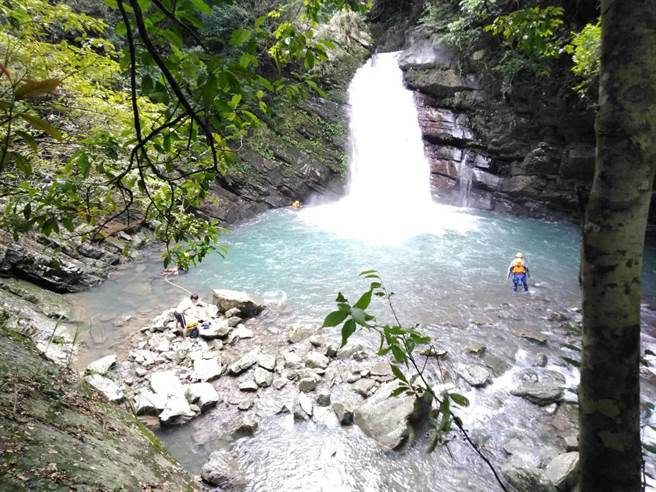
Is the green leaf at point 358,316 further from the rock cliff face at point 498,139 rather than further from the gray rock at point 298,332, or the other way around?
the rock cliff face at point 498,139

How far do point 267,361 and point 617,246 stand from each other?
5.50 m

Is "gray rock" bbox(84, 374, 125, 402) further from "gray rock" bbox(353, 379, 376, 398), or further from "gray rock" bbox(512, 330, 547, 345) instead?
"gray rock" bbox(512, 330, 547, 345)

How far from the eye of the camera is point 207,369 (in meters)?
5.70

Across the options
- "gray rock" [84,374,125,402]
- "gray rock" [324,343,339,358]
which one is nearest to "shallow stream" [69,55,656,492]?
"gray rock" [324,343,339,358]

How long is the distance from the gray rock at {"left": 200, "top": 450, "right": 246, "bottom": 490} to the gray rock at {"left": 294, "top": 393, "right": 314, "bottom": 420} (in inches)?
37.6

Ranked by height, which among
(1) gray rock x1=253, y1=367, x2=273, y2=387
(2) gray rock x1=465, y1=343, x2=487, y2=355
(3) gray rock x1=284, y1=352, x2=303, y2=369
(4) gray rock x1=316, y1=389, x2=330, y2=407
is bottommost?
(1) gray rock x1=253, y1=367, x2=273, y2=387

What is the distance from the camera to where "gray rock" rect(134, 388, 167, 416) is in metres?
4.75

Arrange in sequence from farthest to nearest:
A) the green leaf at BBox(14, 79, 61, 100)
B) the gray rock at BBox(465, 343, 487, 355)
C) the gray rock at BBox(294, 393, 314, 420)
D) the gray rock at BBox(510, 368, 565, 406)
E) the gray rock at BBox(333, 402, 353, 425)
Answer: the gray rock at BBox(465, 343, 487, 355) < the gray rock at BBox(510, 368, 565, 406) < the gray rock at BBox(294, 393, 314, 420) < the gray rock at BBox(333, 402, 353, 425) < the green leaf at BBox(14, 79, 61, 100)

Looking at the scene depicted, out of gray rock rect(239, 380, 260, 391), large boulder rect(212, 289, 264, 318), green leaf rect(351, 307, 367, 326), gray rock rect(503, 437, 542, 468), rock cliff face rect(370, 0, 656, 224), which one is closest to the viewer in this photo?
green leaf rect(351, 307, 367, 326)

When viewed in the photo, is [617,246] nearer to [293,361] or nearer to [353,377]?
[353,377]

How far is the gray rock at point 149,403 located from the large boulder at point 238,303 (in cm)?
261

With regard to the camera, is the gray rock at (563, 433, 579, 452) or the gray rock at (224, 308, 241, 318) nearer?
the gray rock at (563, 433, 579, 452)

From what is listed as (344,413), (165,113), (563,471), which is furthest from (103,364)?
(563,471)

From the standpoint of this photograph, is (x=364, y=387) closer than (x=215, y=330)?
Yes
